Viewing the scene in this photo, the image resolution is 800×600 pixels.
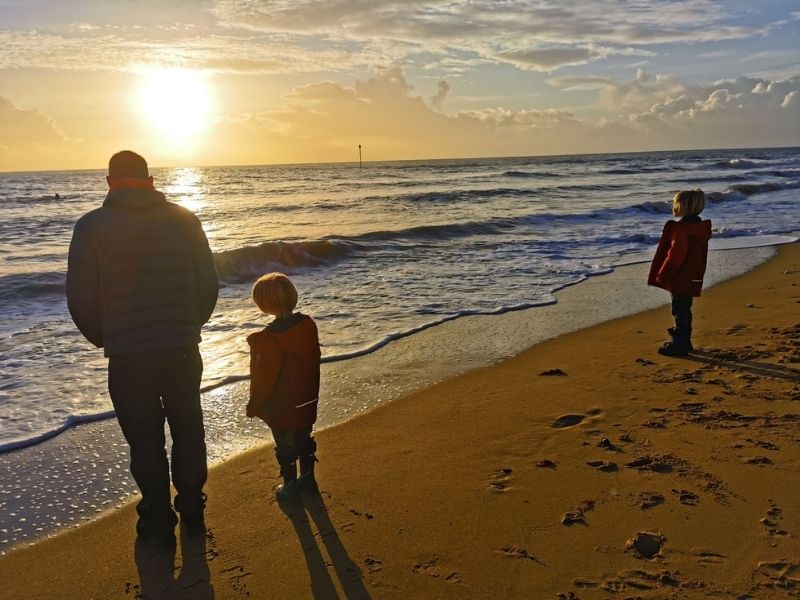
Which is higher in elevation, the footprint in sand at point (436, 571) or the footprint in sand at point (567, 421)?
the footprint in sand at point (567, 421)

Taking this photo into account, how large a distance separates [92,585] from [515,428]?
9.12ft

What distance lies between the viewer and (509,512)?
A: 137 inches

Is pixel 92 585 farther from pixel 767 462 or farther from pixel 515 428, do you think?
pixel 767 462

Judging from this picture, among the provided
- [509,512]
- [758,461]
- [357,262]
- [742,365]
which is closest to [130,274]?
[509,512]

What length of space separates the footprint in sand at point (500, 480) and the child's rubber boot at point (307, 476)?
1023 millimetres

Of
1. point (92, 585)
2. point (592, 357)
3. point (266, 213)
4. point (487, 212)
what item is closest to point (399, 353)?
point (592, 357)

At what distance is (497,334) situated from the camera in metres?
7.55

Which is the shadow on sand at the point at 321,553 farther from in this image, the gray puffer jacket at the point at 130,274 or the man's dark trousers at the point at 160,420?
the gray puffer jacket at the point at 130,274

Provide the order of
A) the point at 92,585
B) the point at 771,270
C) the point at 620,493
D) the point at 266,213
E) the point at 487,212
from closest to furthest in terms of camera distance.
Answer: the point at 92,585 < the point at 620,493 < the point at 771,270 < the point at 487,212 < the point at 266,213

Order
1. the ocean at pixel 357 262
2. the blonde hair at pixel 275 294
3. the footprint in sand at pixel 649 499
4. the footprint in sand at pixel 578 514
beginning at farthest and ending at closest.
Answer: the ocean at pixel 357 262 < the blonde hair at pixel 275 294 < the footprint in sand at pixel 649 499 < the footprint in sand at pixel 578 514

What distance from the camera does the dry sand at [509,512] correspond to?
9.67 feet

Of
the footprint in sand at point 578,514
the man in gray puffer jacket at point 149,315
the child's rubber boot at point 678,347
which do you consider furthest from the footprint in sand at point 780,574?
the child's rubber boot at point 678,347

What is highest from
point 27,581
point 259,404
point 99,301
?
point 99,301

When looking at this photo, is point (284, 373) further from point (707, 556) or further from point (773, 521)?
point (773, 521)
